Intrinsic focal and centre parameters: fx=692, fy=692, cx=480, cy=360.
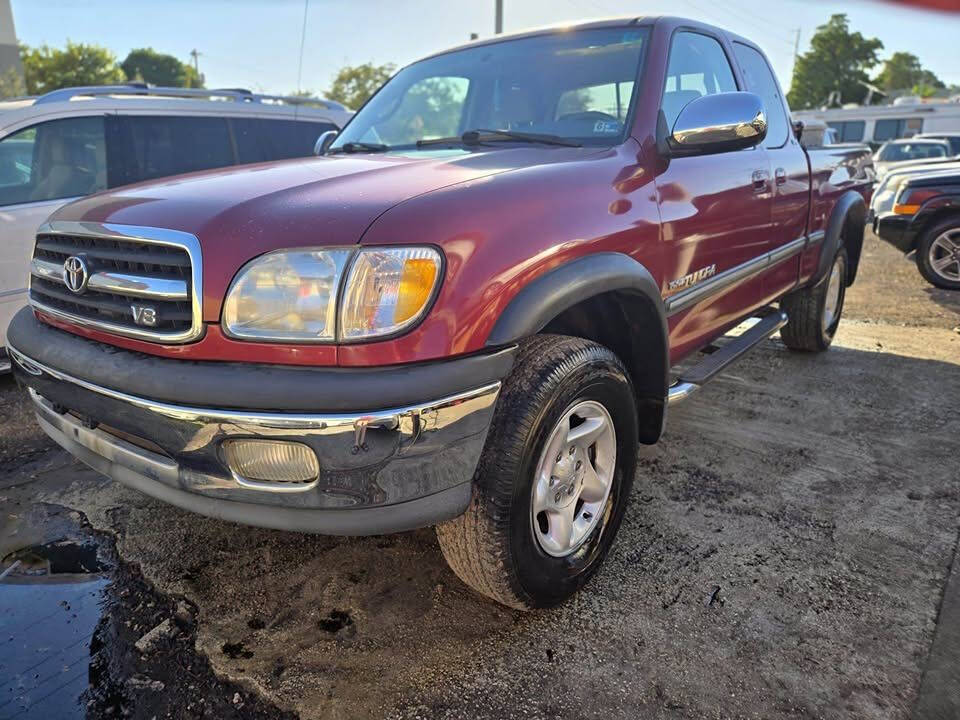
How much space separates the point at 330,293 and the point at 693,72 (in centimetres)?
214

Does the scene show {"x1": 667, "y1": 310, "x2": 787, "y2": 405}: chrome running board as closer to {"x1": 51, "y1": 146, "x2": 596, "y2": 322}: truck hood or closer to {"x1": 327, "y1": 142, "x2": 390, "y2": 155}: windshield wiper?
{"x1": 51, "y1": 146, "x2": 596, "y2": 322}: truck hood

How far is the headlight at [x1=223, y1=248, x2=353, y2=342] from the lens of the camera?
166 centimetres

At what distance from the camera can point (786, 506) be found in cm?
290

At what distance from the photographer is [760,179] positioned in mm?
3256

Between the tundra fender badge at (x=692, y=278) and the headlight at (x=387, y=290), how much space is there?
47.8 inches

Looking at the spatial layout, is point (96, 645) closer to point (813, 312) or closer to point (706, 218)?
point (706, 218)

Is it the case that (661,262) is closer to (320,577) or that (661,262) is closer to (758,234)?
(758,234)

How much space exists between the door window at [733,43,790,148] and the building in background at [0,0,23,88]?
24.6 metres

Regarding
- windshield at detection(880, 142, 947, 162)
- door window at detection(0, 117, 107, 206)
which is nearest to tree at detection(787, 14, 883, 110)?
windshield at detection(880, 142, 947, 162)

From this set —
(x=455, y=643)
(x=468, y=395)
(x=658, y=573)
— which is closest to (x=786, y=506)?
(x=658, y=573)

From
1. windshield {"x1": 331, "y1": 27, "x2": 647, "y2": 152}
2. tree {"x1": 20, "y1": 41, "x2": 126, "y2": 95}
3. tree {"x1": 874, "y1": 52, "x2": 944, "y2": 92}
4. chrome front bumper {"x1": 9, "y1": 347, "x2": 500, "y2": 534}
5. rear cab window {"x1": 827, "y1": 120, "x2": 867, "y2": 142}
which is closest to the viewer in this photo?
chrome front bumper {"x1": 9, "y1": 347, "x2": 500, "y2": 534}

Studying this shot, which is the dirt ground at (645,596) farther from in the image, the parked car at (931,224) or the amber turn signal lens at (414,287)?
the parked car at (931,224)

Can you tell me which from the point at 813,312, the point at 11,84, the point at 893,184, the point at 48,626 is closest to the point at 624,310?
the point at 48,626

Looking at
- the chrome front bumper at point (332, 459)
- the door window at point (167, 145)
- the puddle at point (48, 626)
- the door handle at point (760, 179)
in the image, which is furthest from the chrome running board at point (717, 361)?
the door window at point (167, 145)
